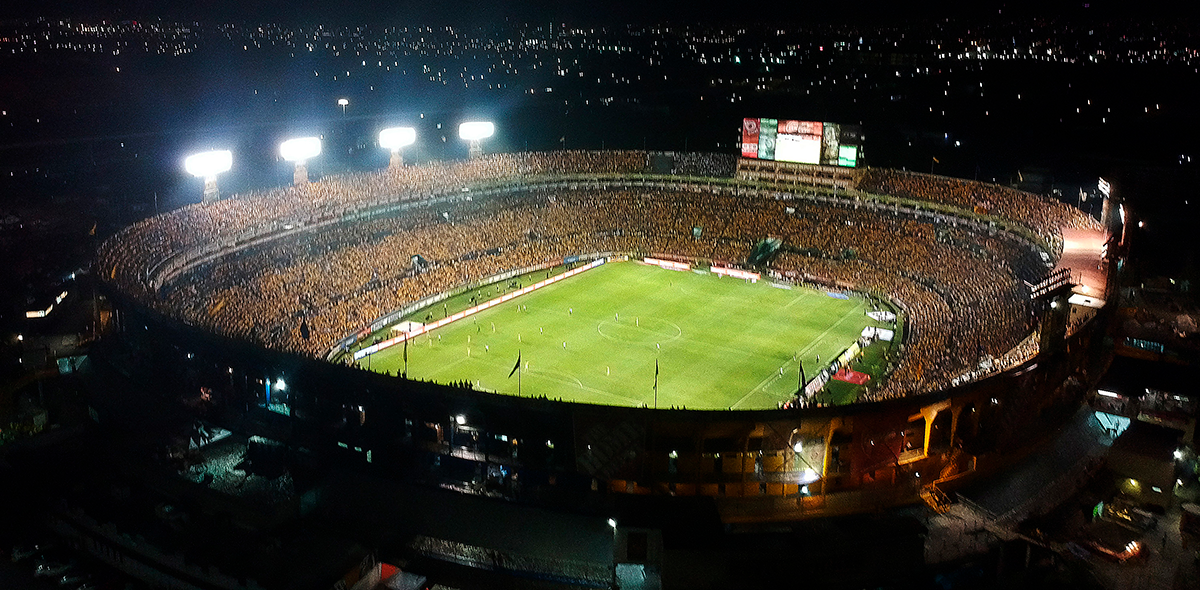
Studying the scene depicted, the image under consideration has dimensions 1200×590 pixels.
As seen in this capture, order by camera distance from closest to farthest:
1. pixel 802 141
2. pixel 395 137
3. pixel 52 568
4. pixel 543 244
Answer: pixel 52 568, pixel 543 244, pixel 395 137, pixel 802 141

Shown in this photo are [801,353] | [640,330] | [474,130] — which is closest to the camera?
[801,353]

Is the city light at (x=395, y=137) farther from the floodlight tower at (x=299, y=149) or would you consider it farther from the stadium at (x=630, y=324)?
the floodlight tower at (x=299, y=149)

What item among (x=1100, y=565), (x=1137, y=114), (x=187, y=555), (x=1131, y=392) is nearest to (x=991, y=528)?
(x=1100, y=565)

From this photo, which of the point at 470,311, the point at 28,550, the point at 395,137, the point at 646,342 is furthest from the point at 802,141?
the point at 28,550

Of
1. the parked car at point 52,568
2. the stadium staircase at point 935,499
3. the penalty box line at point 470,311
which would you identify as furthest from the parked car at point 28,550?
the stadium staircase at point 935,499

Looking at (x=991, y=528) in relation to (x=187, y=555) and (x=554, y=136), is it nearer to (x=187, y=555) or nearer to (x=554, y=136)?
(x=187, y=555)

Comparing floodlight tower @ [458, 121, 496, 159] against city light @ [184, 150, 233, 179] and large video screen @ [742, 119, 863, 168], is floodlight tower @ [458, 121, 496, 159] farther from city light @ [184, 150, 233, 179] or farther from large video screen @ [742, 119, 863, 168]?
city light @ [184, 150, 233, 179]

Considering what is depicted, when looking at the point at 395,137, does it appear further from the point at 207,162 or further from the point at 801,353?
the point at 801,353
